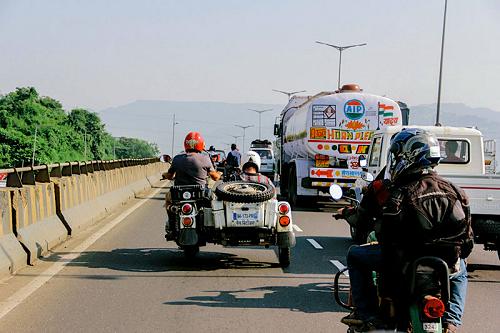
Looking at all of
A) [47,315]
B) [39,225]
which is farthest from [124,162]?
[47,315]

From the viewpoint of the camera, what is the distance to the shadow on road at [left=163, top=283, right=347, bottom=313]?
27.4ft

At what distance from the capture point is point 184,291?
914 cm

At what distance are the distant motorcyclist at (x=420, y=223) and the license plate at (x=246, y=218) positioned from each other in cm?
572

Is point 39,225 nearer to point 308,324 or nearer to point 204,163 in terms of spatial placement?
point 204,163

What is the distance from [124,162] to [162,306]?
65.7ft

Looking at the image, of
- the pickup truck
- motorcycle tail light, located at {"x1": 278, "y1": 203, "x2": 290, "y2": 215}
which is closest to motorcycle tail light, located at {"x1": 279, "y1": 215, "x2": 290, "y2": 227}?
Result: motorcycle tail light, located at {"x1": 278, "y1": 203, "x2": 290, "y2": 215}

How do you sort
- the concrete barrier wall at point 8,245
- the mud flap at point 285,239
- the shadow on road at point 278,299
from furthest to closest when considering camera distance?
1. the mud flap at point 285,239
2. the concrete barrier wall at point 8,245
3. the shadow on road at point 278,299

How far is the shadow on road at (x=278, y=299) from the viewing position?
834 centimetres

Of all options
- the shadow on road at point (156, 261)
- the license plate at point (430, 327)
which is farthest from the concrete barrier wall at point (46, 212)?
the license plate at point (430, 327)

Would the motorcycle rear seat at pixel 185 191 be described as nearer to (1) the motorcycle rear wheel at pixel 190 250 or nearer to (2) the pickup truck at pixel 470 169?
(1) the motorcycle rear wheel at pixel 190 250

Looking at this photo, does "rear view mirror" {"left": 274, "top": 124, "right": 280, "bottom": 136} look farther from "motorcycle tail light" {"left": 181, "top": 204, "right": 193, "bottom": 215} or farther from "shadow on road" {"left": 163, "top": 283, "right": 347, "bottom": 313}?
"shadow on road" {"left": 163, "top": 283, "right": 347, "bottom": 313}

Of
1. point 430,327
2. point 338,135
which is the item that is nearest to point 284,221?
point 430,327

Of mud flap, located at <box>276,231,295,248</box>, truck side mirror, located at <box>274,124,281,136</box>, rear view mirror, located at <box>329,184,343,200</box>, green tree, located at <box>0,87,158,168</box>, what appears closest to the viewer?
rear view mirror, located at <box>329,184,343,200</box>

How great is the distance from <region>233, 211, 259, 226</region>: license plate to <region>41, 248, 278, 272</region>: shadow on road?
0.74m
